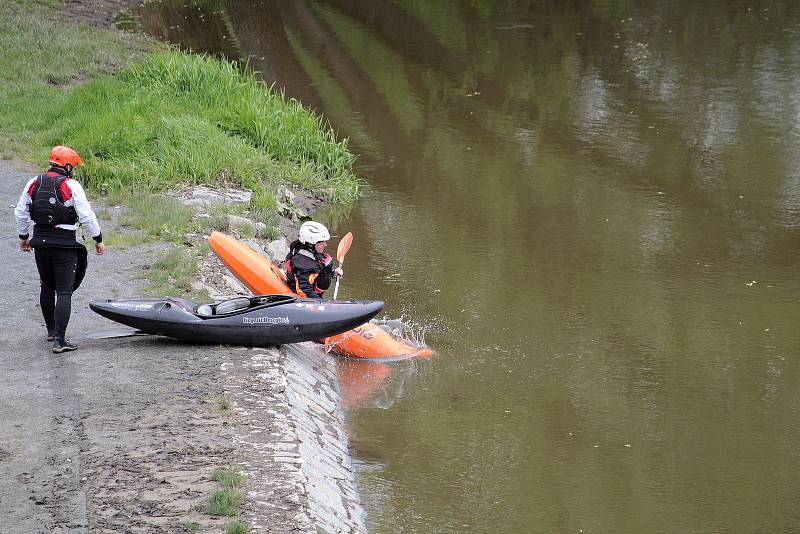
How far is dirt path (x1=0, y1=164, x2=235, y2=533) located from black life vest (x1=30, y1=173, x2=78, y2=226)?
107cm

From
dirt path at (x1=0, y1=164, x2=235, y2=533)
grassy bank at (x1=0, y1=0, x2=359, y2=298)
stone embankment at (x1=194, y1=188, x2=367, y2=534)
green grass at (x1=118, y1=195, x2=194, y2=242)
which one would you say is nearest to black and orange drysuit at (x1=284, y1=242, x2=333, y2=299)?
stone embankment at (x1=194, y1=188, x2=367, y2=534)

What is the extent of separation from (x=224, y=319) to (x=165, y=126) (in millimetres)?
6487

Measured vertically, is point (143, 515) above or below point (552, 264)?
above

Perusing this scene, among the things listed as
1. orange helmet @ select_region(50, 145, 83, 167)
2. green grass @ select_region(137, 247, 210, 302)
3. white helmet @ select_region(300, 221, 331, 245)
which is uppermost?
orange helmet @ select_region(50, 145, 83, 167)

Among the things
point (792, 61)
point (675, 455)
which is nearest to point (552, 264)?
point (675, 455)

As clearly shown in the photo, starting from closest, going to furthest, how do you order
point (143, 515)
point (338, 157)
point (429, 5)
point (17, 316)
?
point (143, 515), point (17, 316), point (338, 157), point (429, 5)

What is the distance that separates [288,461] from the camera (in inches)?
273

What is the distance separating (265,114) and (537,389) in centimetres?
769

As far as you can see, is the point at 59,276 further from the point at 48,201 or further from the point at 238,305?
the point at 238,305

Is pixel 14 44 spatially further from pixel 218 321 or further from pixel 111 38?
pixel 218 321

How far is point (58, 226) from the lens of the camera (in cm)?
804

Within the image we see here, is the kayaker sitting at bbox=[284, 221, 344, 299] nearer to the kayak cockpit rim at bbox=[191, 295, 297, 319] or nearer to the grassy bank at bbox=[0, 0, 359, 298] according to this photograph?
the kayak cockpit rim at bbox=[191, 295, 297, 319]

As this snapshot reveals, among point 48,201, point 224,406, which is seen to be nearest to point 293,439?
point 224,406

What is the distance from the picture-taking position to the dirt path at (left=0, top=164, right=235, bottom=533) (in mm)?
6133
